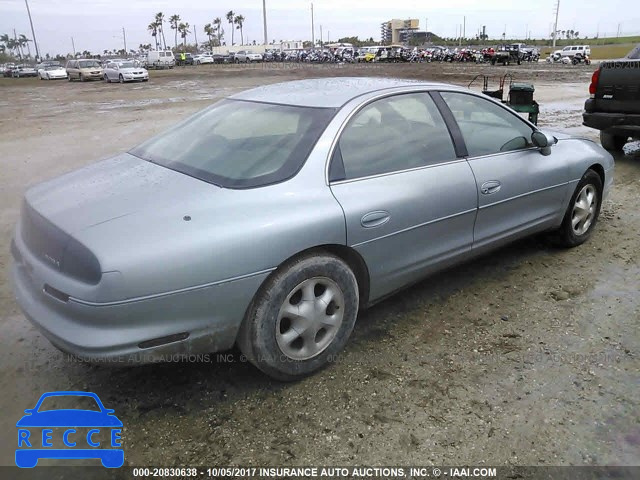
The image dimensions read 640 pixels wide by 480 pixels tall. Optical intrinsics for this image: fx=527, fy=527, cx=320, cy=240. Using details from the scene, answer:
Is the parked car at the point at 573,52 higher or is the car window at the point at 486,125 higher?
the car window at the point at 486,125

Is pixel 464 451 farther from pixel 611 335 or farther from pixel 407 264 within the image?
pixel 611 335

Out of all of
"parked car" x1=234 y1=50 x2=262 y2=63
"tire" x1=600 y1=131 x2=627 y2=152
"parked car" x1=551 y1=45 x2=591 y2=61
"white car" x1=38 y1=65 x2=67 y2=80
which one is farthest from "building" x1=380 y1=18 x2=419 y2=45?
"tire" x1=600 y1=131 x2=627 y2=152

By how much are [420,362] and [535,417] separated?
2.21 ft

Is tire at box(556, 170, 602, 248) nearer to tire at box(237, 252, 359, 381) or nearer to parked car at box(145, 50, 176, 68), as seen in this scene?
tire at box(237, 252, 359, 381)

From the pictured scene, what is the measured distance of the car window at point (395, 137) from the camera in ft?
9.98

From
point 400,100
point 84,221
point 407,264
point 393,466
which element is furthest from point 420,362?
point 84,221

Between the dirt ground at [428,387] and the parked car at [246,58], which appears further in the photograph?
the parked car at [246,58]

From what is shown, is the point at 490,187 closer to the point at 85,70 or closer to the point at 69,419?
the point at 69,419

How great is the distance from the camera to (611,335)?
325cm

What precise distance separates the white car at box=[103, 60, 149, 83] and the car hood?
111 ft

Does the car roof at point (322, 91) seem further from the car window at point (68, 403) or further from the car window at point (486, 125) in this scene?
the car window at point (68, 403)

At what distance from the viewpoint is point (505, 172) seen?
12.2 feet

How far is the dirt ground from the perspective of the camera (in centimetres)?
240

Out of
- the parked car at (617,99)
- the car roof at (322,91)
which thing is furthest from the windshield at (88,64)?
the car roof at (322,91)
